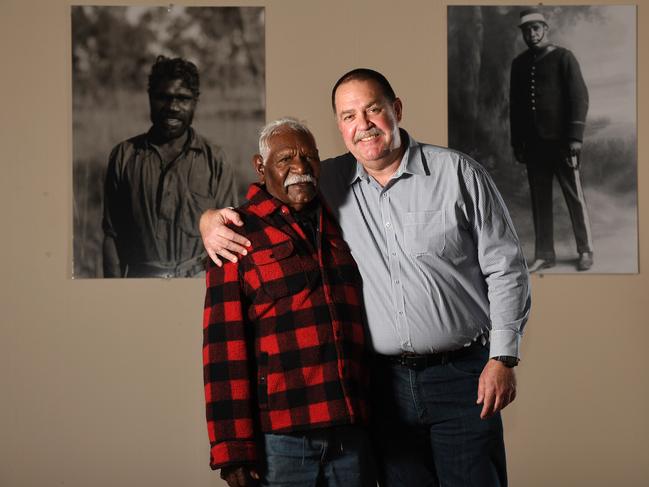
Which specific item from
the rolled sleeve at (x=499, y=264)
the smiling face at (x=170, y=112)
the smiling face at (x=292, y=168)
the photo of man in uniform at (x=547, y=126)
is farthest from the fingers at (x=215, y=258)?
the photo of man in uniform at (x=547, y=126)

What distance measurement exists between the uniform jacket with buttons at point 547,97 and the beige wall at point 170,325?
0.95 ft

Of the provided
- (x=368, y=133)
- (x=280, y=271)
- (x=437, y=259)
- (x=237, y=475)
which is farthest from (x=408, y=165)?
(x=237, y=475)

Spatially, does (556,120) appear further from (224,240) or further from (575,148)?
(224,240)

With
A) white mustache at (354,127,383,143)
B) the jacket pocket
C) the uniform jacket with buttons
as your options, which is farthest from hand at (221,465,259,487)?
the uniform jacket with buttons

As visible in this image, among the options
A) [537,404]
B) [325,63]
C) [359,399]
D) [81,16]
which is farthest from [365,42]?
[359,399]

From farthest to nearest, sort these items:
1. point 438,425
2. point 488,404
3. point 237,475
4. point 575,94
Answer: point 575,94
point 438,425
point 488,404
point 237,475

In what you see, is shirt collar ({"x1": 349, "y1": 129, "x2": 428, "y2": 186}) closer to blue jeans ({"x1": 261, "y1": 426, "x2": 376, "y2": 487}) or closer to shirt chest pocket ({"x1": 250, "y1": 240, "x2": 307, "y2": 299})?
shirt chest pocket ({"x1": 250, "y1": 240, "x2": 307, "y2": 299})

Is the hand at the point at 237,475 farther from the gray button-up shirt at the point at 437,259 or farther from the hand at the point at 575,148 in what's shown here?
the hand at the point at 575,148

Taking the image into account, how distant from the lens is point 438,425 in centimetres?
200

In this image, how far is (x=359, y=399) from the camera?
1819mm

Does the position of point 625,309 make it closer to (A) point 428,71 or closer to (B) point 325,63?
(A) point 428,71

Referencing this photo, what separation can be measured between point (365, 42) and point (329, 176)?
1.43 meters

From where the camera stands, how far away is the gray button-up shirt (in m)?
1.95

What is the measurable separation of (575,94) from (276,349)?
7.14 ft
